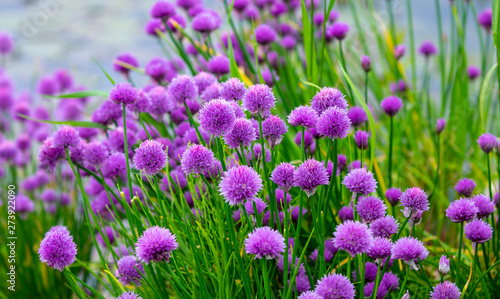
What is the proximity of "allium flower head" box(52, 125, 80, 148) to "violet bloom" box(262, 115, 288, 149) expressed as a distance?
1.56ft

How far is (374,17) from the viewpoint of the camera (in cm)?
225

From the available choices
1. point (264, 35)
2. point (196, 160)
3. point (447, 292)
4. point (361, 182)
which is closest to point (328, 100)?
point (361, 182)

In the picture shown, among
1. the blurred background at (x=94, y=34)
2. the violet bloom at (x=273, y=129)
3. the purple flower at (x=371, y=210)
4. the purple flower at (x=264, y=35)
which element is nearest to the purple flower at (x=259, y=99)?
the violet bloom at (x=273, y=129)

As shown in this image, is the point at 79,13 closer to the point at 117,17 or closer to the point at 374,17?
the point at 117,17

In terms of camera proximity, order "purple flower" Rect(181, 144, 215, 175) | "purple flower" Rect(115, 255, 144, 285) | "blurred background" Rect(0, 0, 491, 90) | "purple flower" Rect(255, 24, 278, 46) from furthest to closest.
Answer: "blurred background" Rect(0, 0, 491, 90) → "purple flower" Rect(255, 24, 278, 46) → "purple flower" Rect(115, 255, 144, 285) → "purple flower" Rect(181, 144, 215, 175)

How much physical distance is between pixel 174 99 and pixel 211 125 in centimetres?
28

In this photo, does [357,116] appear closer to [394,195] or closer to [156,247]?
[394,195]

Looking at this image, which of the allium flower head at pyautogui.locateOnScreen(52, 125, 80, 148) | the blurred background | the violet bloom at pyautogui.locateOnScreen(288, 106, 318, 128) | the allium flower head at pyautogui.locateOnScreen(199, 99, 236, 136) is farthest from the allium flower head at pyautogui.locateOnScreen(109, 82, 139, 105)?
the blurred background

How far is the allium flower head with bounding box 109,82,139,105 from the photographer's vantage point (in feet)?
3.48

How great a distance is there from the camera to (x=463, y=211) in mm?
905

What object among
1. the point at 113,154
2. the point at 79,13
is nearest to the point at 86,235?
the point at 113,154

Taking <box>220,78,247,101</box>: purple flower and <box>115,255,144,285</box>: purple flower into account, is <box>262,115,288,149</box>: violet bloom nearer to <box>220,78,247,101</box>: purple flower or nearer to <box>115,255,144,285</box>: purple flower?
<box>220,78,247,101</box>: purple flower

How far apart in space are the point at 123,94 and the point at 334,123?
484 millimetres

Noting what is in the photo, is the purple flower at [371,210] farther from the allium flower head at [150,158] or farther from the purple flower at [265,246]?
the allium flower head at [150,158]
